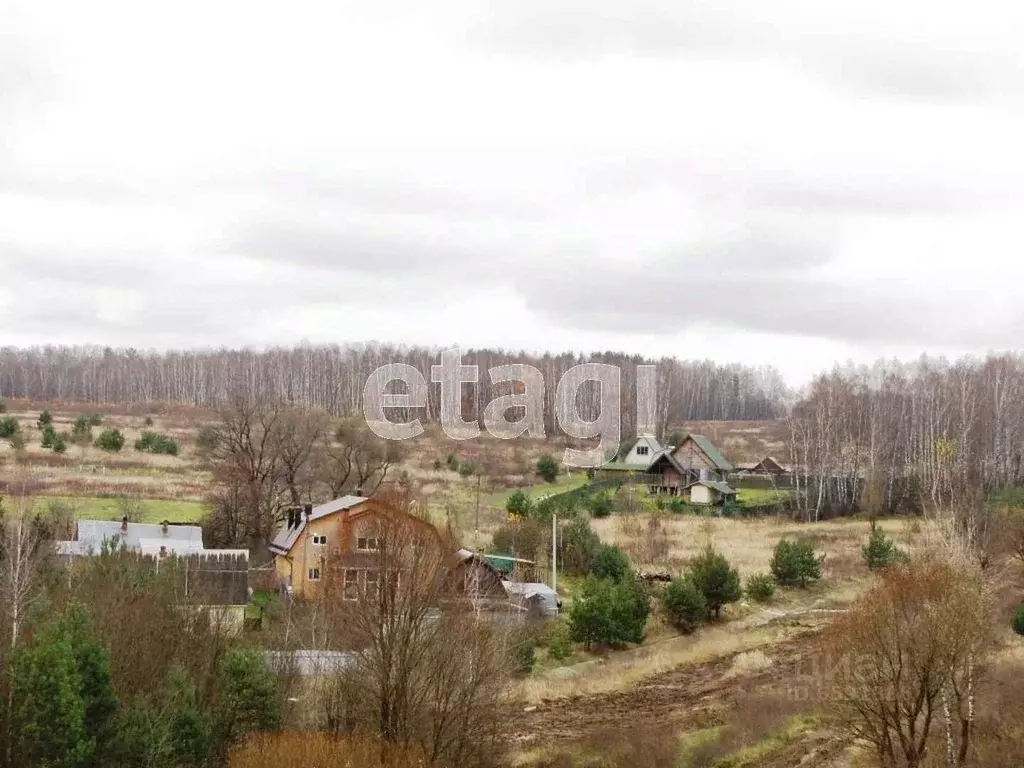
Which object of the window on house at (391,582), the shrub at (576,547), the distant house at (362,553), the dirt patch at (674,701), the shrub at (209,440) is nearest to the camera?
the window on house at (391,582)

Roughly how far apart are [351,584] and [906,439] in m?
55.9

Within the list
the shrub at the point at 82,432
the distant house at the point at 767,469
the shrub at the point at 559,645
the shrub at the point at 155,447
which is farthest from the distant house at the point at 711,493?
the shrub at the point at 82,432

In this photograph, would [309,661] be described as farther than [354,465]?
No

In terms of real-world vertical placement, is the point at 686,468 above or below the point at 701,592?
above

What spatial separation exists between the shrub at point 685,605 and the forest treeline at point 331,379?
59.2m

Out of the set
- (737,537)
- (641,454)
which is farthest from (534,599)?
(641,454)

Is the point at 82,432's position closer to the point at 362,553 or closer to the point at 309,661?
the point at 362,553

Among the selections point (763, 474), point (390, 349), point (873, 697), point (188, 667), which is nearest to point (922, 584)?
point (873, 697)

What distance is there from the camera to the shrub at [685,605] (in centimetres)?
3372

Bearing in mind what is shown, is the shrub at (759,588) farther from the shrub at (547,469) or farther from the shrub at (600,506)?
the shrub at (547,469)

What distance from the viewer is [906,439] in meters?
70.1

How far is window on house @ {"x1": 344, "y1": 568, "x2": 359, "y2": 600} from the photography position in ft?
68.8

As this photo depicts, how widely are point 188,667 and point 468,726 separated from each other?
5367 millimetres

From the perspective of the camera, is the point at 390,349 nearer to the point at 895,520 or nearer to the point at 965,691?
the point at 895,520
